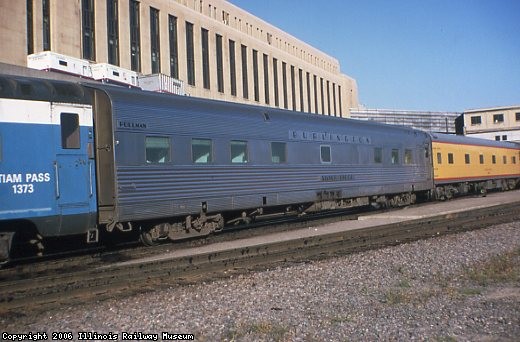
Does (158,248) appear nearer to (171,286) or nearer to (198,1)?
(171,286)

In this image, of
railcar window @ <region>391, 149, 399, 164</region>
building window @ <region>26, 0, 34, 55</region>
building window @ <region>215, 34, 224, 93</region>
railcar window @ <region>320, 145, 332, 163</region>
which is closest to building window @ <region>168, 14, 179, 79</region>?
building window @ <region>215, 34, 224, 93</region>

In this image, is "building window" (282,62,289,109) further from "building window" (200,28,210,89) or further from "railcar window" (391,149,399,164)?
"railcar window" (391,149,399,164)

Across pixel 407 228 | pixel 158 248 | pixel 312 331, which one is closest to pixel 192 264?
pixel 158 248

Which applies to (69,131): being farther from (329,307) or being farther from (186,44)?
(186,44)

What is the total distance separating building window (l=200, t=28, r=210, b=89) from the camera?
181ft

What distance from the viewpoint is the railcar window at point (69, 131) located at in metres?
9.32

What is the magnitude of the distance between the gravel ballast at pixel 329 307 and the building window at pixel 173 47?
1772 inches

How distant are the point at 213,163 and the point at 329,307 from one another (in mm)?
6618

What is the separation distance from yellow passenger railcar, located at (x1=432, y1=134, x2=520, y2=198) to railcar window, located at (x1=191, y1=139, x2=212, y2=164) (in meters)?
14.2

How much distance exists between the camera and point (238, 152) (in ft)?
42.0

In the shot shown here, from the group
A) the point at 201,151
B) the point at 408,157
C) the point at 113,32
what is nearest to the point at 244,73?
the point at 113,32

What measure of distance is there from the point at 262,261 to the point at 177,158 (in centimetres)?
353

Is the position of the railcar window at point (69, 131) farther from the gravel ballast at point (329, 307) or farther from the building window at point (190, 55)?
the building window at point (190, 55)

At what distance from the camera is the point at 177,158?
11.2 meters
